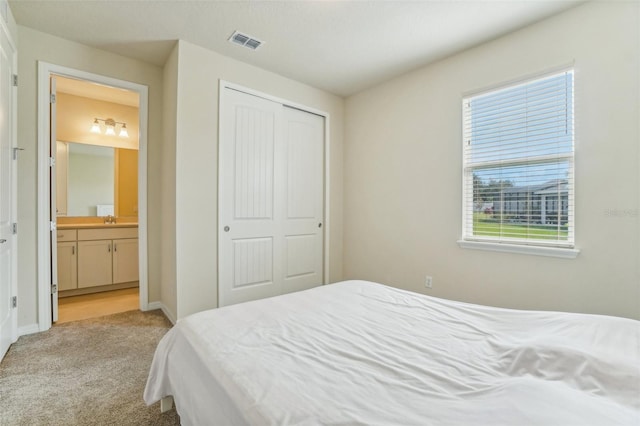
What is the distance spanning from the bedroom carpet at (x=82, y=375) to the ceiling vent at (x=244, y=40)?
109 inches

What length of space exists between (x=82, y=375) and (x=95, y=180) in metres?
3.17

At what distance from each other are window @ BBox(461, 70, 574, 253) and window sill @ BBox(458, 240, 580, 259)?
48 mm

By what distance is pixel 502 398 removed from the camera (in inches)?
29.9

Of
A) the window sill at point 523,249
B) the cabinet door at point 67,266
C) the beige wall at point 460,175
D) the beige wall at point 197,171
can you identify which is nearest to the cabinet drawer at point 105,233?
the cabinet door at point 67,266

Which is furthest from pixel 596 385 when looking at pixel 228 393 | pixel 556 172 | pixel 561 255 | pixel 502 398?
pixel 556 172

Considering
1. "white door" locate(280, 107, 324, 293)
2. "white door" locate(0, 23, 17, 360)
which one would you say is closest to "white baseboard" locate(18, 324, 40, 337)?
"white door" locate(0, 23, 17, 360)

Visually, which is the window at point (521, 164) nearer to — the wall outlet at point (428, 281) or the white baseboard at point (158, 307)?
the wall outlet at point (428, 281)

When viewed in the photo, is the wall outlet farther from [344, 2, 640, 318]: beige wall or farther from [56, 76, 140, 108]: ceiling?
[56, 76, 140, 108]: ceiling

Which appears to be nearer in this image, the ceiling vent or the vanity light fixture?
the ceiling vent

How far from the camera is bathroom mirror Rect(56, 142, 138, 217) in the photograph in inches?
155

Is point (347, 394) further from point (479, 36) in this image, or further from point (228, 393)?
point (479, 36)

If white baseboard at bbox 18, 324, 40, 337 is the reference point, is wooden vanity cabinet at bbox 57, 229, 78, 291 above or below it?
above

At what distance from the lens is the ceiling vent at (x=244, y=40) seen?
2.60 m

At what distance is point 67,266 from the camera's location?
3.58 metres
